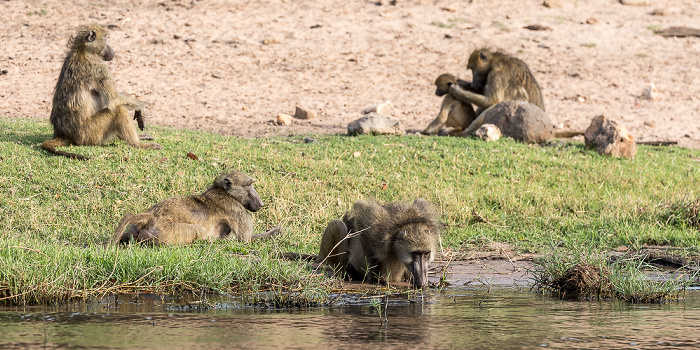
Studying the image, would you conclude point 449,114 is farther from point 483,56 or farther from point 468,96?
point 483,56

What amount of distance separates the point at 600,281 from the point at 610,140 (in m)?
9.00

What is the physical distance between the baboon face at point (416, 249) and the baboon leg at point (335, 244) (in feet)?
1.97

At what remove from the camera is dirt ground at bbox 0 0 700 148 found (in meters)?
20.7

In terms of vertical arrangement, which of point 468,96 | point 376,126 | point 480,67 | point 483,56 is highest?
point 483,56

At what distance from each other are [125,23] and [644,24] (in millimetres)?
15834

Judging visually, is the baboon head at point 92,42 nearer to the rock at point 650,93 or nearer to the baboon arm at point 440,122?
the baboon arm at point 440,122

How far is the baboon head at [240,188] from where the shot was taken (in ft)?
31.5

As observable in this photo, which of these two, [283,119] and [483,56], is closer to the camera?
[483,56]

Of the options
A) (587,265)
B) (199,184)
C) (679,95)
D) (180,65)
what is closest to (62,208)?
(199,184)

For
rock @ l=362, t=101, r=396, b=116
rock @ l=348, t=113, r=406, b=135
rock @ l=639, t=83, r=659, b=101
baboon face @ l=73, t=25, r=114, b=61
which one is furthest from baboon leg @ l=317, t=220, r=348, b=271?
rock @ l=639, t=83, r=659, b=101

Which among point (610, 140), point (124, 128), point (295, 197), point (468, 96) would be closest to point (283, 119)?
point (468, 96)

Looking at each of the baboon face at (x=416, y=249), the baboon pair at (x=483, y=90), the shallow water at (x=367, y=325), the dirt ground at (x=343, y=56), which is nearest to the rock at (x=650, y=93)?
the dirt ground at (x=343, y=56)

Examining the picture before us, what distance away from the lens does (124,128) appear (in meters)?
13.2

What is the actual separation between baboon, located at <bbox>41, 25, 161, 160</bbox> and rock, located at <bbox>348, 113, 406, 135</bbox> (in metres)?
4.26
